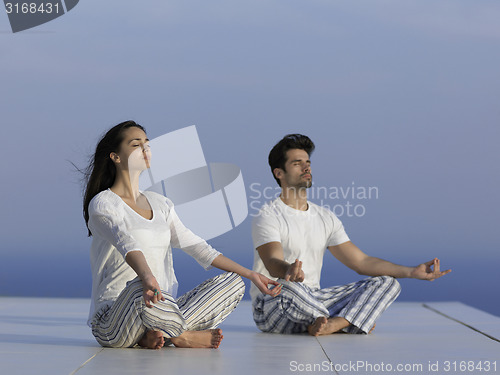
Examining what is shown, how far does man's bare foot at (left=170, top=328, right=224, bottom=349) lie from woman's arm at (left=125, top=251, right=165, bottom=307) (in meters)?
0.39

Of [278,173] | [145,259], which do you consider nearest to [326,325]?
[278,173]

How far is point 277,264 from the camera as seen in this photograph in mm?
4102

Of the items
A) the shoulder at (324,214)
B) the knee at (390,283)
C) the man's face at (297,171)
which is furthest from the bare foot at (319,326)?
the man's face at (297,171)

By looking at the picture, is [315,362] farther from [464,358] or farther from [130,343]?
[130,343]

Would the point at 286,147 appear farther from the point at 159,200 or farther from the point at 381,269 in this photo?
the point at 159,200

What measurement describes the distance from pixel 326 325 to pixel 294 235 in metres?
0.54

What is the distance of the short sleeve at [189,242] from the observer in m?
3.72

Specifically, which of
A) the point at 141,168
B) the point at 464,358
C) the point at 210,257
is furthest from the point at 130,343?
the point at 464,358

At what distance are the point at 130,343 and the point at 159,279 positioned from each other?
1.02 feet

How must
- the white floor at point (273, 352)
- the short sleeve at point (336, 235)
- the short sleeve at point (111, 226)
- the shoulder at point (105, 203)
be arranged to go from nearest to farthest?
the white floor at point (273, 352), the short sleeve at point (111, 226), the shoulder at point (105, 203), the short sleeve at point (336, 235)

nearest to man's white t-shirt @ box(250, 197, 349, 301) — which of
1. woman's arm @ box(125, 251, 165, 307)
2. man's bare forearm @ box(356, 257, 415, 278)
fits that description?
man's bare forearm @ box(356, 257, 415, 278)

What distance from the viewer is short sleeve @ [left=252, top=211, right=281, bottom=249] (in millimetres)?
4277

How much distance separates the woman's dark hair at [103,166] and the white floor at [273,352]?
2.15ft

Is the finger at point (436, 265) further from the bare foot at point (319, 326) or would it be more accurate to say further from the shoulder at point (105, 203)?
the shoulder at point (105, 203)
